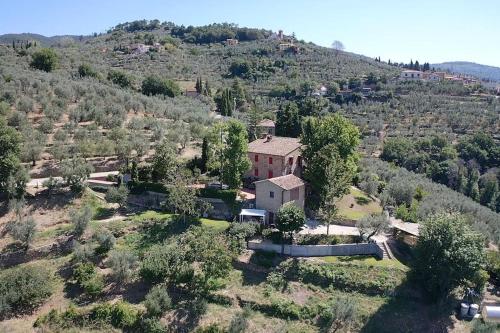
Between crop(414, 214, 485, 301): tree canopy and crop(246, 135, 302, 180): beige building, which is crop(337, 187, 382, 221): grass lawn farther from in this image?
crop(414, 214, 485, 301): tree canopy

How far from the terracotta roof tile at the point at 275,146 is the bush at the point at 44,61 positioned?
55.5 meters

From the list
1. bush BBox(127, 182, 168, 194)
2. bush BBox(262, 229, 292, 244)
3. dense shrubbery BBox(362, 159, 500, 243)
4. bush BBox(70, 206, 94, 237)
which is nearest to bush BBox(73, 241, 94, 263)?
bush BBox(70, 206, 94, 237)

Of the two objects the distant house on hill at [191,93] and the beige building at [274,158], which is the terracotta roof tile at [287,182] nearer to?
the beige building at [274,158]

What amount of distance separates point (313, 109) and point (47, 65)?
5526cm

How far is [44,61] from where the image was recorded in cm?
8556

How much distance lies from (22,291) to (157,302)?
10.3m

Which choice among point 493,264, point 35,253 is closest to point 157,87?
point 35,253

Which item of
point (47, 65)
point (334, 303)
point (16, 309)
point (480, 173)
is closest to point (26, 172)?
point (16, 309)

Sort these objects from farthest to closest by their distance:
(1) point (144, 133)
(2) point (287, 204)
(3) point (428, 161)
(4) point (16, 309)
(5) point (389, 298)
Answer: (3) point (428, 161) < (1) point (144, 133) < (2) point (287, 204) < (5) point (389, 298) < (4) point (16, 309)

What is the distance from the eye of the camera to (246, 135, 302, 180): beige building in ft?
159

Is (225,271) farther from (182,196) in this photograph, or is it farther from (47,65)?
(47,65)

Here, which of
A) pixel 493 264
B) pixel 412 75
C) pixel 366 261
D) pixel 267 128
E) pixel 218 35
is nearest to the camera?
pixel 493 264

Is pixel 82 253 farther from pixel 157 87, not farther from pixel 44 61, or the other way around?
pixel 44 61

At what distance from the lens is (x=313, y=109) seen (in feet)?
215
